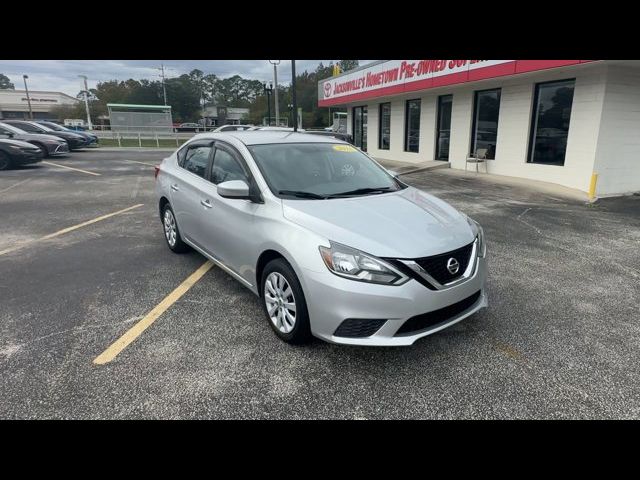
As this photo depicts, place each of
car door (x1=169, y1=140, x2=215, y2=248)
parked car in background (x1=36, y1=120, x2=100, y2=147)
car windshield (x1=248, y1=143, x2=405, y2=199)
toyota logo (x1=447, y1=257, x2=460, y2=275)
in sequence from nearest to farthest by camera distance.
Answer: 1. toyota logo (x1=447, y1=257, x2=460, y2=275)
2. car windshield (x1=248, y1=143, x2=405, y2=199)
3. car door (x1=169, y1=140, x2=215, y2=248)
4. parked car in background (x1=36, y1=120, x2=100, y2=147)

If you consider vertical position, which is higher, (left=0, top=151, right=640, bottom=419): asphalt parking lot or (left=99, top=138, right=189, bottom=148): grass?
(left=99, top=138, right=189, bottom=148): grass

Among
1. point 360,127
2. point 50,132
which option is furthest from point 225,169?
point 50,132

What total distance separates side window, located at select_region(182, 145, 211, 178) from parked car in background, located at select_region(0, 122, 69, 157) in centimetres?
1672

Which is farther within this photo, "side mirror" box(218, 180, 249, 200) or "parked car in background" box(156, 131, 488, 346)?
"side mirror" box(218, 180, 249, 200)

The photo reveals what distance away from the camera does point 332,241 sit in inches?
113

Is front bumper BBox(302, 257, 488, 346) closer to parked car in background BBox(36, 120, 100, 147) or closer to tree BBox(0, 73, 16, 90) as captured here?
parked car in background BBox(36, 120, 100, 147)

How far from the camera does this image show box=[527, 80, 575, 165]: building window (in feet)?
36.8

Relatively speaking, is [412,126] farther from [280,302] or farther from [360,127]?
[280,302]

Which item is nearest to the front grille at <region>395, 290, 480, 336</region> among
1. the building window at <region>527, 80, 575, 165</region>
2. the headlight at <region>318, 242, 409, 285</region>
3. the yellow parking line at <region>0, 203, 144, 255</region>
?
the headlight at <region>318, 242, 409, 285</region>

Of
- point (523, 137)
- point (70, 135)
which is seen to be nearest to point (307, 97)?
point (70, 135)

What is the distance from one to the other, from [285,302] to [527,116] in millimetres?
11927
